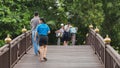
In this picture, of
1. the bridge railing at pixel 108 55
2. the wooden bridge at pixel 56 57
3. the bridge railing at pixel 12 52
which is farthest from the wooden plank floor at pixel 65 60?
the bridge railing at pixel 108 55

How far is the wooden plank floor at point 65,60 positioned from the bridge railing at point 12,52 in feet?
0.87

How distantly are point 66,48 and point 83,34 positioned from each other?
15.7 metres

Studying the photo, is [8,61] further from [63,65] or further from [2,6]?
[2,6]

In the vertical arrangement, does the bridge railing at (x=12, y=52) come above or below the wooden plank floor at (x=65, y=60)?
above

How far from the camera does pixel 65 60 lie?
698 inches

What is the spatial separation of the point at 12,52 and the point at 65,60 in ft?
10.2

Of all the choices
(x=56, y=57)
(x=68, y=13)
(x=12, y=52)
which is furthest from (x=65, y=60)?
(x=68, y=13)

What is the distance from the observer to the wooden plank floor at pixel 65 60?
1611cm

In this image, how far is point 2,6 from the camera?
3341 cm

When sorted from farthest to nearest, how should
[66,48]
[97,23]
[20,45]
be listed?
1. [97,23]
2. [66,48]
3. [20,45]

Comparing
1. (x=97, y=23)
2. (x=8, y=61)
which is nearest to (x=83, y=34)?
(x=97, y=23)

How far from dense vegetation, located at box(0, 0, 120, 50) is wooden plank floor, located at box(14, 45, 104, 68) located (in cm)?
1219

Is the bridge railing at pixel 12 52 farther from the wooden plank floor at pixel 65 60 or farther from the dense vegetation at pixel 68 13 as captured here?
the dense vegetation at pixel 68 13

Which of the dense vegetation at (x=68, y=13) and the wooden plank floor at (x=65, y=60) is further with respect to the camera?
the dense vegetation at (x=68, y=13)
